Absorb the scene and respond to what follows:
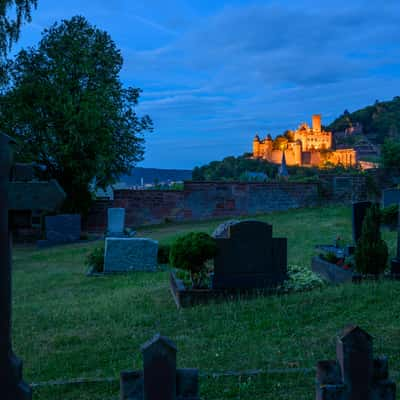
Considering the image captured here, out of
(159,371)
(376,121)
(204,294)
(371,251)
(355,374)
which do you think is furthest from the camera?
(376,121)

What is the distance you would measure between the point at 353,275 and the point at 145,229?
15.3 metres

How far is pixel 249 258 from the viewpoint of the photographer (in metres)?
7.96

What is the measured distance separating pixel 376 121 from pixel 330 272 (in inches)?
3308

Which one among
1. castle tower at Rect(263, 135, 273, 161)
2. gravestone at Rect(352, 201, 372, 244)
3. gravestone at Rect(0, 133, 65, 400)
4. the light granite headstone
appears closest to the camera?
gravestone at Rect(0, 133, 65, 400)

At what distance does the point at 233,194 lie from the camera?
78.4 feet

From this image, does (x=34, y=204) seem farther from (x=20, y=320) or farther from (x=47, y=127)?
(x=47, y=127)

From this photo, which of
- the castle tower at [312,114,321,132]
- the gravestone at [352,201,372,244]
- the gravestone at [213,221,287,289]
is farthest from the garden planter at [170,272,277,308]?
the castle tower at [312,114,321,132]

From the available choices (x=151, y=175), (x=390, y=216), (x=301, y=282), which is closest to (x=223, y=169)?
(x=151, y=175)

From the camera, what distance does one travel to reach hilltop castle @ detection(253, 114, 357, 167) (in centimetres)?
8712

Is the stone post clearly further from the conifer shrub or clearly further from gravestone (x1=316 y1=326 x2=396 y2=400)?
the conifer shrub

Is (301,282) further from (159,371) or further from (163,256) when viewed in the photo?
(159,371)

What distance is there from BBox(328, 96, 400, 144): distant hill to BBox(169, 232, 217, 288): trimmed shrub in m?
66.2

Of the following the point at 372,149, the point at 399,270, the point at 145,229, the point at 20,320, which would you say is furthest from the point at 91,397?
the point at 372,149

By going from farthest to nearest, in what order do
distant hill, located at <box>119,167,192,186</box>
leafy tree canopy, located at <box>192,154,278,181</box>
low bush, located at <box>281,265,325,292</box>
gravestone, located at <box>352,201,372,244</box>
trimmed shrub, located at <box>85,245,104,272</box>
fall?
leafy tree canopy, located at <box>192,154,278,181</box>
distant hill, located at <box>119,167,192,186</box>
trimmed shrub, located at <box>85,245,104,272</box>
gravestone, located at <box>352,201,372,244</box>
low bush, located at <box>281,265,325,292</box>
